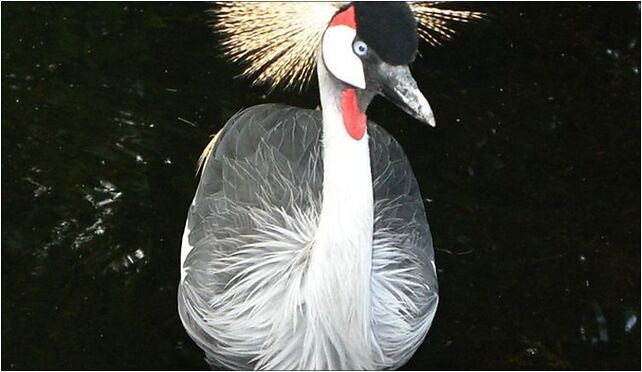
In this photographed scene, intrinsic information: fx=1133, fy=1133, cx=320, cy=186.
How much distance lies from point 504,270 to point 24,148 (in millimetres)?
1445

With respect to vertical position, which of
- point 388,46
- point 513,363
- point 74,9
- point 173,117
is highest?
point 388,46

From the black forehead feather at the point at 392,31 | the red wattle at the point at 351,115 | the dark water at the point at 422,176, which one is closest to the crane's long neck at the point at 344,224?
the red wattle at the point at 351,115

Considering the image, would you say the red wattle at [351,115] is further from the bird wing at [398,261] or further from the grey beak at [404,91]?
the bird wing at [398,261]

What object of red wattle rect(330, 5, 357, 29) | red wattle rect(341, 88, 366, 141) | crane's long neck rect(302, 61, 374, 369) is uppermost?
red wattle rect(330, 5, 357, 29)

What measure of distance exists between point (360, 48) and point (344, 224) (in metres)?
0.35

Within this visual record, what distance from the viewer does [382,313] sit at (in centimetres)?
257

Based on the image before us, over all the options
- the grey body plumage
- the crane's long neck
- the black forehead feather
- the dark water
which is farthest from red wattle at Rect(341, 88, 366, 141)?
the dark water

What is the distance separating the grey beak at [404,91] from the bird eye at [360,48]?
4 centimetres

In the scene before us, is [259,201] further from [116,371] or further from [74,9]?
[74,9]

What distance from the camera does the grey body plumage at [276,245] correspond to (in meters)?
2.56

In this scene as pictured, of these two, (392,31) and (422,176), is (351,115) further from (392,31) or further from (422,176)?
(422,176)

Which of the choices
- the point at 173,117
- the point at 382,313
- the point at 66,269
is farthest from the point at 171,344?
the point at 173,117

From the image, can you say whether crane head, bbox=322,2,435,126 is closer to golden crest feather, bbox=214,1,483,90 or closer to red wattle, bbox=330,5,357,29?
red wattle, bbox=330,5,357,29

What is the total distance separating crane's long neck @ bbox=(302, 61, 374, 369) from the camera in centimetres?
217
